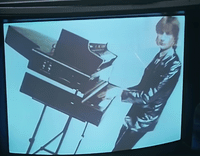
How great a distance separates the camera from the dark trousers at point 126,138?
47.1 inches

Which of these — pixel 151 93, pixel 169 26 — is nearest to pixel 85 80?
pixel 151 93

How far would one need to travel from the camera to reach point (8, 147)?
117cm

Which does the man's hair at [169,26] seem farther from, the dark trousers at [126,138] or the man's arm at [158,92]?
the dark trousers at [126,138]

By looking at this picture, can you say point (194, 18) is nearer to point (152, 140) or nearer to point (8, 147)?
point (152, 140)


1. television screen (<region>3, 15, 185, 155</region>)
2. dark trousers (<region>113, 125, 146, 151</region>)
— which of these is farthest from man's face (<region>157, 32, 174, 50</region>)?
dark trousers (<region>113, 125, 146, 151</region>)

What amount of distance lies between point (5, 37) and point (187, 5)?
63 centimetres

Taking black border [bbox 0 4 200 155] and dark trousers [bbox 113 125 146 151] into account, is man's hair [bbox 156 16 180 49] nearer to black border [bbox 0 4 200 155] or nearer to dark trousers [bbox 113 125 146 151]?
black border [bbox 0 4 200 155]

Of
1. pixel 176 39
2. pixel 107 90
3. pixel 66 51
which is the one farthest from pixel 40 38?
pixel 176 39

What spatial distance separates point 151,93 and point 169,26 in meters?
0.24

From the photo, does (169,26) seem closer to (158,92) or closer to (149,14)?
(149,14)

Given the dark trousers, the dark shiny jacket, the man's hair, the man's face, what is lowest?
the dark trousers

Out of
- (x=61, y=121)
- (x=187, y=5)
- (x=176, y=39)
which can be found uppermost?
(x=187, y=5)

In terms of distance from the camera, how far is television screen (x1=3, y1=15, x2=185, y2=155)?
1109mm

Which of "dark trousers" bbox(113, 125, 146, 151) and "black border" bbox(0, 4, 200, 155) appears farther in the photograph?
"dark trousers" bbox(113, 125, 146, 151)
